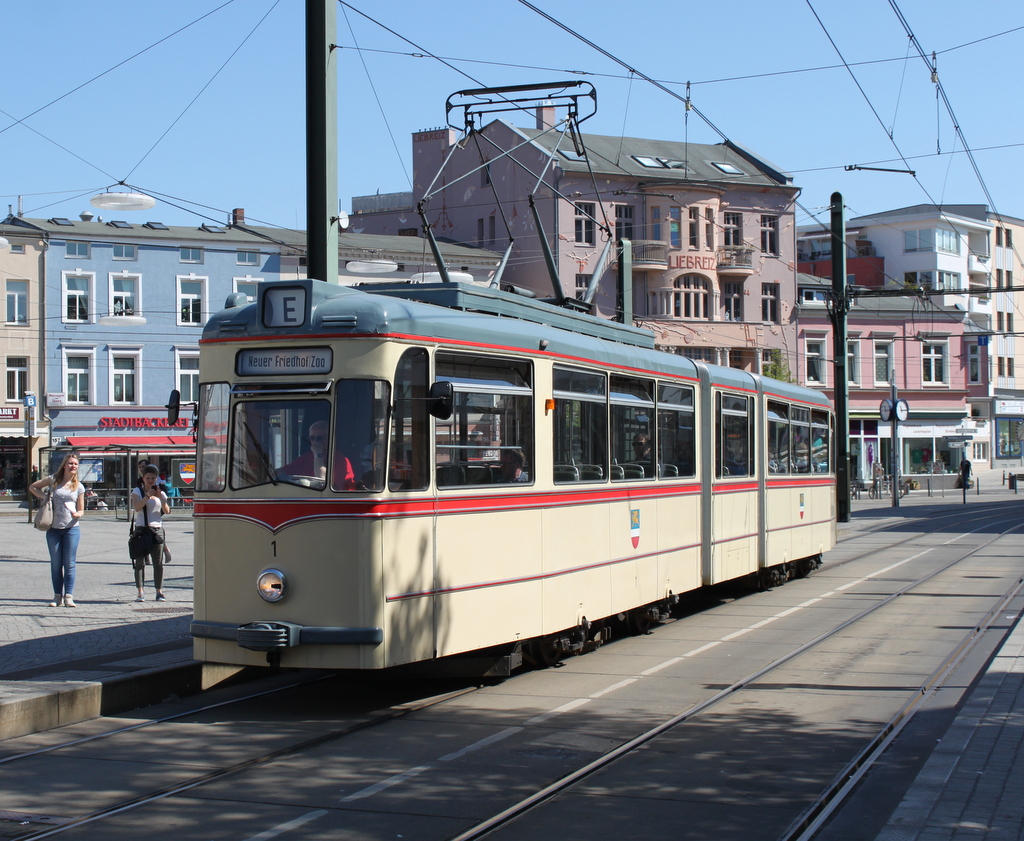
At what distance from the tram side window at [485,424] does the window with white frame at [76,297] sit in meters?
45.6

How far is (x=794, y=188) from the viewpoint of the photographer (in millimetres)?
60406

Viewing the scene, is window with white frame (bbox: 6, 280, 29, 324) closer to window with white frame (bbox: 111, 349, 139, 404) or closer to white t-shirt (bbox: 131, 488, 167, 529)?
window with white frame (bbox: 111, 349, 139, 404)

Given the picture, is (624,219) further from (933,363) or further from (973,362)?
(973,362)

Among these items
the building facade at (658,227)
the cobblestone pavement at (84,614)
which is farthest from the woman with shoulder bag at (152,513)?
the building facade at (658,227)

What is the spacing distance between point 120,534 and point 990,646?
24.3 meters

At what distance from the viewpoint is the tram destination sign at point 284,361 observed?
8773 mm

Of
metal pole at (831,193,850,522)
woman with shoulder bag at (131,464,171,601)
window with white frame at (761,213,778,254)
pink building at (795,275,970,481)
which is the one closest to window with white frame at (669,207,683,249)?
window with white frame at (761,213,778,254)

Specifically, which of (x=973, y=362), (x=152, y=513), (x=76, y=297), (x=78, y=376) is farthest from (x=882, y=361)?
(x=152, y=513)

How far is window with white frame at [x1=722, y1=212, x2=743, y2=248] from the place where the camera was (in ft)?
194

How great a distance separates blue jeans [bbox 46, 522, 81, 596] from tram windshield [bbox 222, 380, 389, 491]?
19.5 ft

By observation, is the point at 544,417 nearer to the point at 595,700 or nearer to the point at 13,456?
the point at 595,700

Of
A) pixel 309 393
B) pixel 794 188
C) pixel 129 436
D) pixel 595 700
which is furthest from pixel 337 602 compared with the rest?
pixel 794 188

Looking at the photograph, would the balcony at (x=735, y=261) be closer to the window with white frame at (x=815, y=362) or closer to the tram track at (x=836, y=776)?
the window with white frame at (x=815, y=362)

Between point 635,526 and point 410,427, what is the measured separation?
13.5 ft
